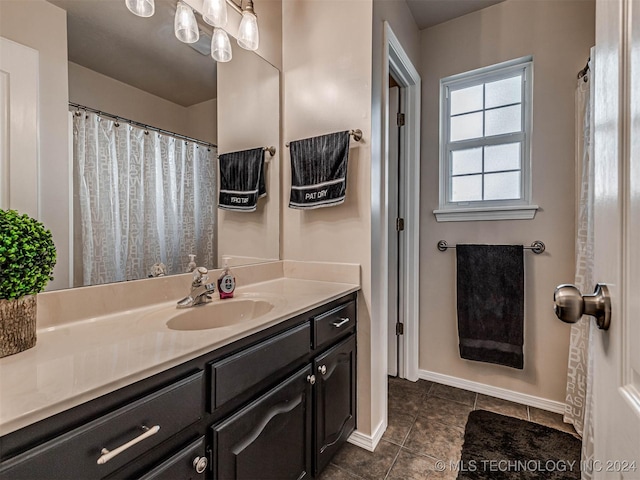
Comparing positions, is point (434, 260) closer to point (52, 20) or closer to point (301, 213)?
point (301, 213)

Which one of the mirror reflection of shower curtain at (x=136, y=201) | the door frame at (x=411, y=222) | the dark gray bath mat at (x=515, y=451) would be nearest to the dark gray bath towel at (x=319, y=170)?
the mirror reflection of shower curtain at (x=136, y=201)

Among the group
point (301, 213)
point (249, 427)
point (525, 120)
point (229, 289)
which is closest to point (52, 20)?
point (229, 289)

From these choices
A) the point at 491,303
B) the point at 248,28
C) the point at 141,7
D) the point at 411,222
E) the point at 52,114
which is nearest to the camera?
the point at 52,114

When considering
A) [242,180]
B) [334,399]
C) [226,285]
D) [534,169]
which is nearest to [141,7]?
[242,180]

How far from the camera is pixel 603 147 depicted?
0.50 m

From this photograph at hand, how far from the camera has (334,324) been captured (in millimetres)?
1388

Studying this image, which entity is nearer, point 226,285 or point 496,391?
point 226,285

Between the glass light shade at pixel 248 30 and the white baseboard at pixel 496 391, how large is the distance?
8.12 feet

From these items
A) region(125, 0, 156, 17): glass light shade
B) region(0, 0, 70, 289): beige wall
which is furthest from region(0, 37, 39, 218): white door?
region(125, 0, 156, 17): glass light shade

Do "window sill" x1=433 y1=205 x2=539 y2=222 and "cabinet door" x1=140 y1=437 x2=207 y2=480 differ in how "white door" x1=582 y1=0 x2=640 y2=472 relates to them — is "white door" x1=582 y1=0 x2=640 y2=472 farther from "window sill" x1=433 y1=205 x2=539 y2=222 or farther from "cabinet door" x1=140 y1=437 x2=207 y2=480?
"window sill" x1=433 y1=205 x2=539 y2=222

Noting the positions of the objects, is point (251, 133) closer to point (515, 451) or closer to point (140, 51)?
point (140, 51)

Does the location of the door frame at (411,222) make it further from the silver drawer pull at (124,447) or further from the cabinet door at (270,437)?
the silver drawer pull at (124,447)

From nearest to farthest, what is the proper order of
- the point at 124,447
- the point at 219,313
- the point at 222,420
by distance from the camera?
1. the point at 124,447
2. the point at 222,420
3. the point at 219,313

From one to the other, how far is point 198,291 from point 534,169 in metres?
2.11
